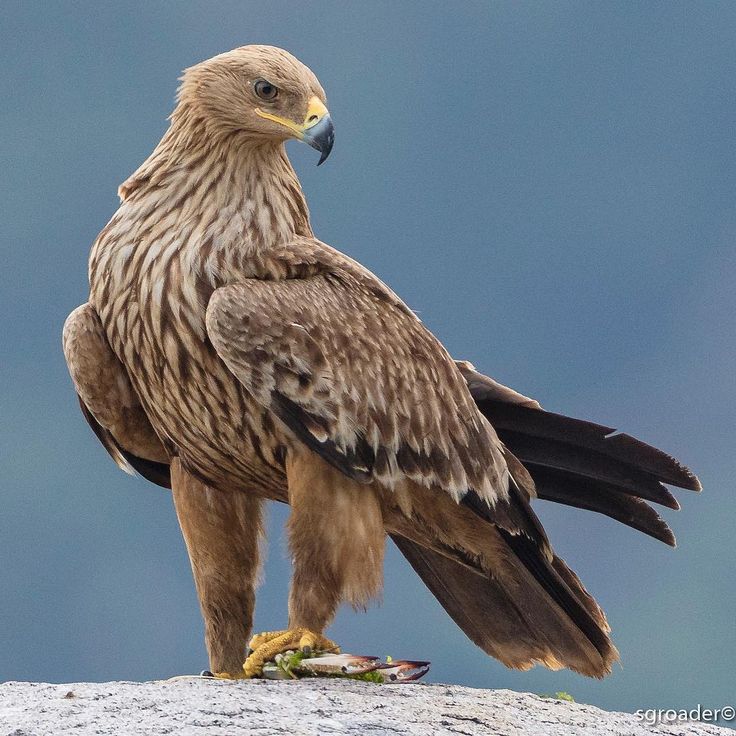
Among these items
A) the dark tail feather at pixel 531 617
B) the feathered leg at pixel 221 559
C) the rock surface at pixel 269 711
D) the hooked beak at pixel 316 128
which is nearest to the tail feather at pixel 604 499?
the dark tail feather at pixel 531 617

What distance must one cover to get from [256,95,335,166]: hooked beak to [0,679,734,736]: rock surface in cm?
216

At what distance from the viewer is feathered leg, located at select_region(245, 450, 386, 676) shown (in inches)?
229

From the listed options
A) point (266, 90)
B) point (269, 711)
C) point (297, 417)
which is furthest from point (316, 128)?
point (269, 711)

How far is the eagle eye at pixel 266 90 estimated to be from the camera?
19.7ft

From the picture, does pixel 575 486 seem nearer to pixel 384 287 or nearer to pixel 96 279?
pixel 384 287

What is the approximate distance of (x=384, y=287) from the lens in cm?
641

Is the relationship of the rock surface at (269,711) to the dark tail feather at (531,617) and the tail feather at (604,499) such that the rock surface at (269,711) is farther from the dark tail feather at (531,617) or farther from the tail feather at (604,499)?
the tail feather at (604,499)

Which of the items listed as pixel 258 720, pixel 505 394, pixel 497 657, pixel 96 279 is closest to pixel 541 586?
pixel 497 657

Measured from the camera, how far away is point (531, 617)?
661 cm

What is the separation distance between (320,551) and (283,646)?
41cm

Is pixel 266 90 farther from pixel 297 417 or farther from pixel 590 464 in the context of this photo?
pixel 590 464

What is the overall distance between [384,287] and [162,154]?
1131mm

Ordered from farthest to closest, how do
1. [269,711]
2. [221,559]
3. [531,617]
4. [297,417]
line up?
[531,617]
[221,559]
[297,417]
[269,711]

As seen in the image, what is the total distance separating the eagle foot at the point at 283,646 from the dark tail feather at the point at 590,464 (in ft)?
4.75
